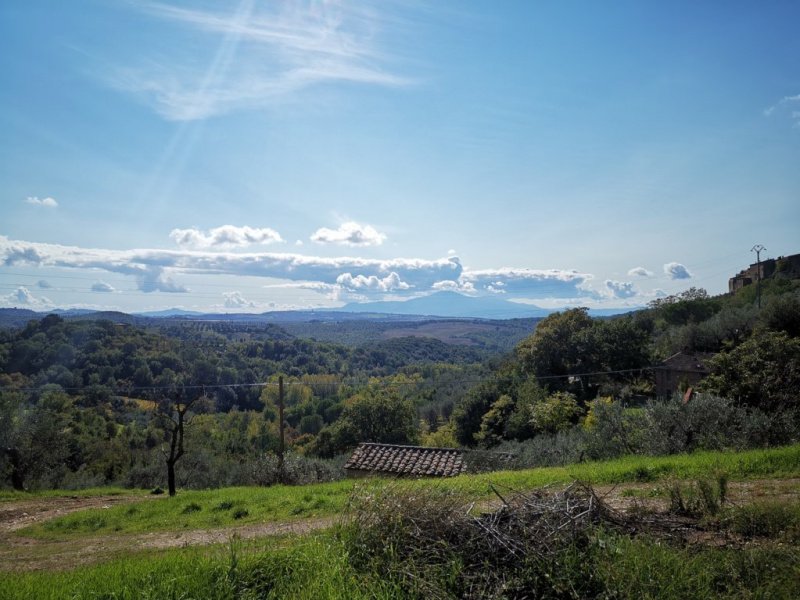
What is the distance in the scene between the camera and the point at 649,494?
774 cm

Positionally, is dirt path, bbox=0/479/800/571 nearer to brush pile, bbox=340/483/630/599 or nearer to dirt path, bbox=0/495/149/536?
dirt path, bbox=0/495/149/536

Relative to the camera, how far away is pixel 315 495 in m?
12.0

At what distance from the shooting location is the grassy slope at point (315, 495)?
908cm

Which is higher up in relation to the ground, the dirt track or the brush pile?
the brush pile

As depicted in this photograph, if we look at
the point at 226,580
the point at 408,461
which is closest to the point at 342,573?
the point at 226,580

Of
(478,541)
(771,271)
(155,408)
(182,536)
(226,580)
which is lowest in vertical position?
(155,408)

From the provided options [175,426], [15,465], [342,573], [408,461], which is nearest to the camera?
[342,573]

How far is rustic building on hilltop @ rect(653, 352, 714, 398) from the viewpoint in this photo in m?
33.4

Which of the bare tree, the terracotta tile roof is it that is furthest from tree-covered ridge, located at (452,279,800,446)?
the bare tree

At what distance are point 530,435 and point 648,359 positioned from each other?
12.5 metres

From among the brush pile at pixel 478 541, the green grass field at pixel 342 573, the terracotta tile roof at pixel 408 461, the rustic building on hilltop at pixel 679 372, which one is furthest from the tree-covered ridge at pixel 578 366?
the brush pile at pixel 478 541

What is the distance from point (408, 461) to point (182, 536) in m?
14.3

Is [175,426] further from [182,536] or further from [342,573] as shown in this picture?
[342,573]

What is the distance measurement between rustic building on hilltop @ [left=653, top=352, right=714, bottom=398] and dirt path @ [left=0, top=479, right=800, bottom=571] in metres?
28.1
